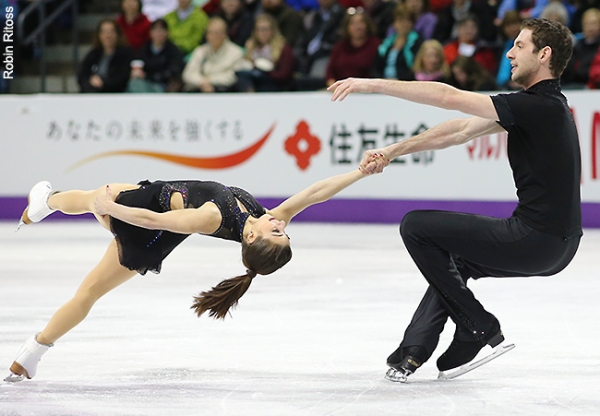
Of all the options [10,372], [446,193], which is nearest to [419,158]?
[446,193]

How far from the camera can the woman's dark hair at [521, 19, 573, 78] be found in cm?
342

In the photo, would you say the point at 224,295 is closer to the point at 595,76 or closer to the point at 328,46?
the point at 595,76

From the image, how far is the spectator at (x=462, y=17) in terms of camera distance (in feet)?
32.2

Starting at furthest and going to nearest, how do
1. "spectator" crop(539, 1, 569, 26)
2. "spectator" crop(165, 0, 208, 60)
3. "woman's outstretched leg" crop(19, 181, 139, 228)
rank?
"spectator" crop(165, 0, 208, 60) → "spectator" crop(539, 1, 569, 26) → "woman's outstretched leg" crop(19, 181, 139, 228)

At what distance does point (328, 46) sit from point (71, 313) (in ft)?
22.6

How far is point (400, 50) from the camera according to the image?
9.53 metres

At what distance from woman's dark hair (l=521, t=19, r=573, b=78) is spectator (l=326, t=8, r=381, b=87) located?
609cm

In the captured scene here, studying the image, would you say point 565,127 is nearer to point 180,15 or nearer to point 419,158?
point 419,158

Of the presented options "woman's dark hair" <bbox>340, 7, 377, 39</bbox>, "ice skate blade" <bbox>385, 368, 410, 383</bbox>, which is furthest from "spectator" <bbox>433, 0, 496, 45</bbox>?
"ice skate blade" <bbox>385, 368, 410, 383</bbox>

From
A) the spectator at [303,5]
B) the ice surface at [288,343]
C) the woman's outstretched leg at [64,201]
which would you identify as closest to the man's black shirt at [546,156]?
the ice surface at [288,343]

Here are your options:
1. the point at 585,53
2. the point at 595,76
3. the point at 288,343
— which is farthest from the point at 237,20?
the point at 288,343

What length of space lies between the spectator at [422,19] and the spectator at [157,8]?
124 inches

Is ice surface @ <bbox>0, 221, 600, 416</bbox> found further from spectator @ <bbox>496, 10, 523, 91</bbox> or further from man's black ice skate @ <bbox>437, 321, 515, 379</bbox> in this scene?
spectator @ <bbox>496, 10, 523, 91</bbox>

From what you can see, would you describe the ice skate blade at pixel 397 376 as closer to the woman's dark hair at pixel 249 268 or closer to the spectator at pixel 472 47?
the woman's dark hair at pixel 249 268
